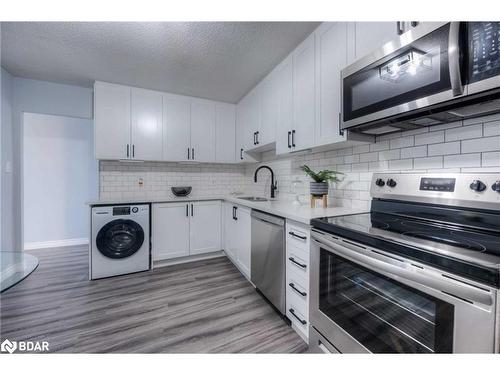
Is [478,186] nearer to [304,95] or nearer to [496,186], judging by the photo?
[496,186]

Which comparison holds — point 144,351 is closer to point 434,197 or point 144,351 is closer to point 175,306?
point 175,306

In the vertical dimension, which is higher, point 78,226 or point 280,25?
point 280,25

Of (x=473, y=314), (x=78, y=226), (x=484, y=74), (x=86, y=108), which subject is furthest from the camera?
(x=78, y=226)

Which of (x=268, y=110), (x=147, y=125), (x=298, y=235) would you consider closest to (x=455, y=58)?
(x=298, y=235)

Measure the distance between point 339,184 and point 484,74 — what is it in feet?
3.99

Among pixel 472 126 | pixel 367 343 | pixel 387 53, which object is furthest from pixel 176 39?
pixel 367 343

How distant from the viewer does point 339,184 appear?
6.38 ft

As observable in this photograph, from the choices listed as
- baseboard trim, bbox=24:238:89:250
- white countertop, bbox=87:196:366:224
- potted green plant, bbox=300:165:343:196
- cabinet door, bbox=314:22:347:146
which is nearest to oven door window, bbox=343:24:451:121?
cabinet door, bbox=314:22:347:146

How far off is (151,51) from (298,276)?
242 cm

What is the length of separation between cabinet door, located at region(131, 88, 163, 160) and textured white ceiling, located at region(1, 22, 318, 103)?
0.19m

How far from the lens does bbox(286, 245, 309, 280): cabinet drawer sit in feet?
4.62

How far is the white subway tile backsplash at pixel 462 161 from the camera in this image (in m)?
1.09

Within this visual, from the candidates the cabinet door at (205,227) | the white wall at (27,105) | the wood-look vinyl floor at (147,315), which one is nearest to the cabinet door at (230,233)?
the cabinet door at (205,227)
